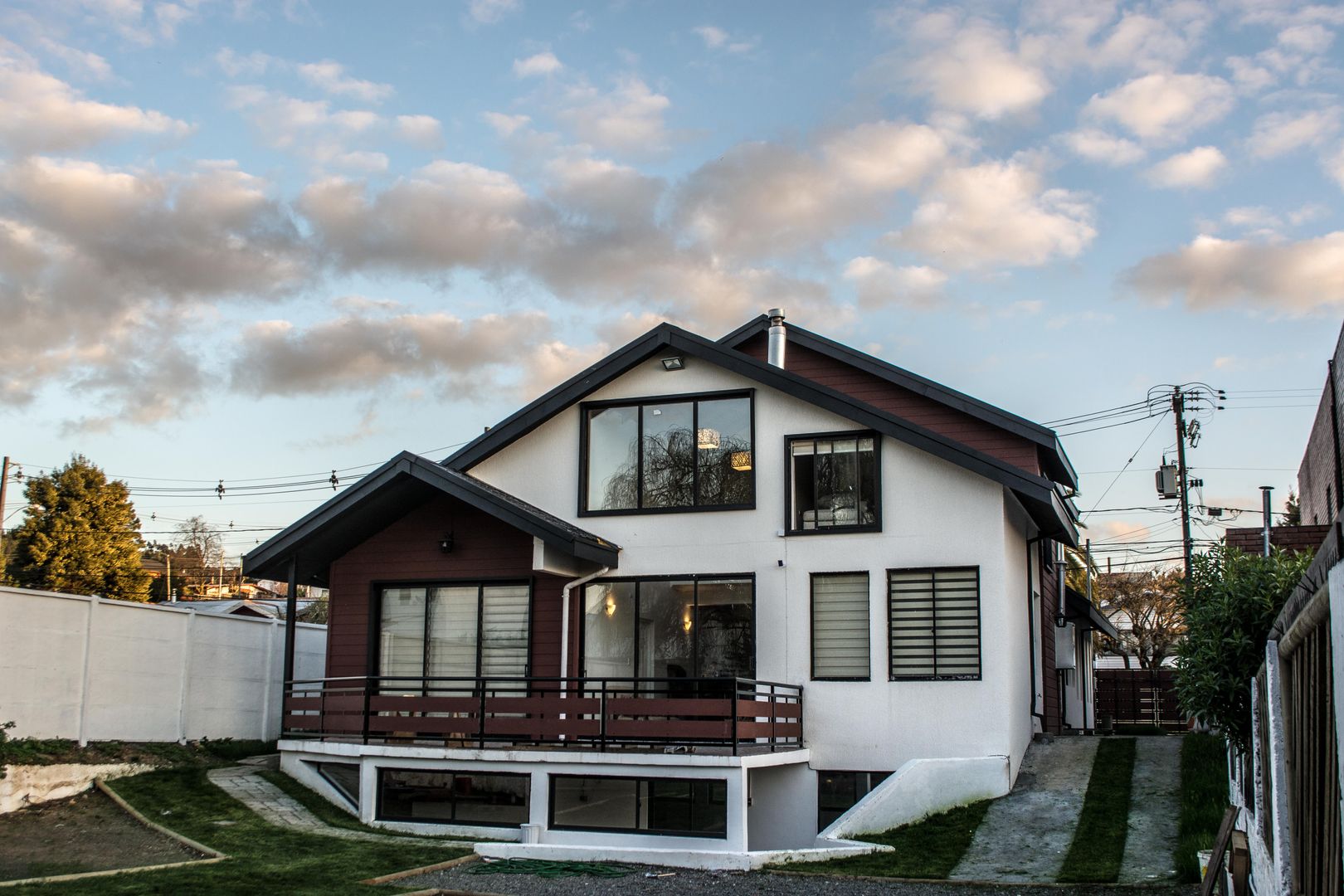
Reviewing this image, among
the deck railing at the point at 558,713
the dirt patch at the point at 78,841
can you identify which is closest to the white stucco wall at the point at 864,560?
the deck railing at the point at 558,713

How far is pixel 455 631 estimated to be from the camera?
18.8 metres

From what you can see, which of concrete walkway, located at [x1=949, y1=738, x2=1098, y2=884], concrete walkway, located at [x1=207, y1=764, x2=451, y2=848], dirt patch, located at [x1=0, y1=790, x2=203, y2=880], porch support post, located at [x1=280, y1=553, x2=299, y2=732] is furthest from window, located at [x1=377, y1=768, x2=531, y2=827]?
concrete walkway, located at [x1=949, y1=738, x2=1098, y2=884]

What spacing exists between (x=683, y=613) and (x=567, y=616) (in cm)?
171

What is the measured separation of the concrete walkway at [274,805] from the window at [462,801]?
1.01m

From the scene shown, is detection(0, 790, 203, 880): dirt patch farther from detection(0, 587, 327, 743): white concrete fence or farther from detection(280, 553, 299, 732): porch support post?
detection(280, 553, 299, 732): porch support post

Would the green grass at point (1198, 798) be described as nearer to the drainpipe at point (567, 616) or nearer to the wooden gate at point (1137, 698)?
the drainpipe at point (567, 616)

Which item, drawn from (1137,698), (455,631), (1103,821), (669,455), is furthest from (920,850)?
(1137,698)

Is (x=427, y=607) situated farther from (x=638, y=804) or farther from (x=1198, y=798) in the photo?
(x=1198, y=798)

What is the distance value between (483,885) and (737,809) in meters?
3.48

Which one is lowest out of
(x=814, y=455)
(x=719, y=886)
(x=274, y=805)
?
(x=719, y=886)

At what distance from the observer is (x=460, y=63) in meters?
15.4

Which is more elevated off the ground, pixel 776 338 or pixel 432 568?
pixel 776 338

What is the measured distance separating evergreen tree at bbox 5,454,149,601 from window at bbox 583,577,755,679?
2044 cm

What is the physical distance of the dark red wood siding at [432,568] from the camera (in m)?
18.3
